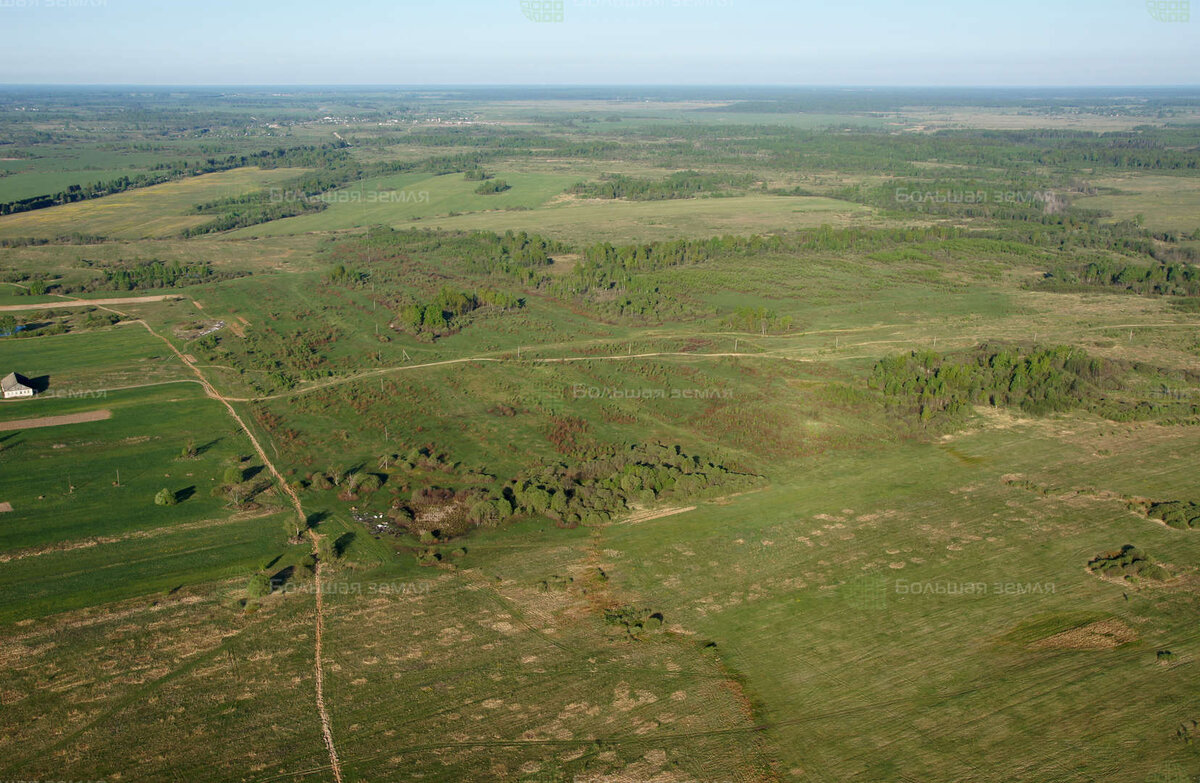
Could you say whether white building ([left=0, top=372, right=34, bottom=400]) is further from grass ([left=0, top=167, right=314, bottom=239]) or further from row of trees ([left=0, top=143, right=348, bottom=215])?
row of trees ([left=0, top=143, right=348, bottom=215])

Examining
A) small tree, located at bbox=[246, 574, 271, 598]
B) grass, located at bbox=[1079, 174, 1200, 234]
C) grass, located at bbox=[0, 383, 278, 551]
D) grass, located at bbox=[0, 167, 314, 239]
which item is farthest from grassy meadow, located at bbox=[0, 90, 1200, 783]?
grass, located at bbox=[1079, 174, 1200, 234]

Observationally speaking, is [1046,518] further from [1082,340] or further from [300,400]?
[300,400]

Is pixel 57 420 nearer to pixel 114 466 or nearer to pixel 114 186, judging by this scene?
pixel 114 466

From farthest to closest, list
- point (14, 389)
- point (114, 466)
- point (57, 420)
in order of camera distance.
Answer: point (14, 389)
point (57, 420)
point (114, 466)

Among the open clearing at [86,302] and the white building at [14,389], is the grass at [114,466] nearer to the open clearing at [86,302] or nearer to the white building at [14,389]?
the white building at [14,389]

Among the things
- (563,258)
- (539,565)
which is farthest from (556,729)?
(563,258)

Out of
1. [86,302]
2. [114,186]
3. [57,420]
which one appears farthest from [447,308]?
[114,186]
